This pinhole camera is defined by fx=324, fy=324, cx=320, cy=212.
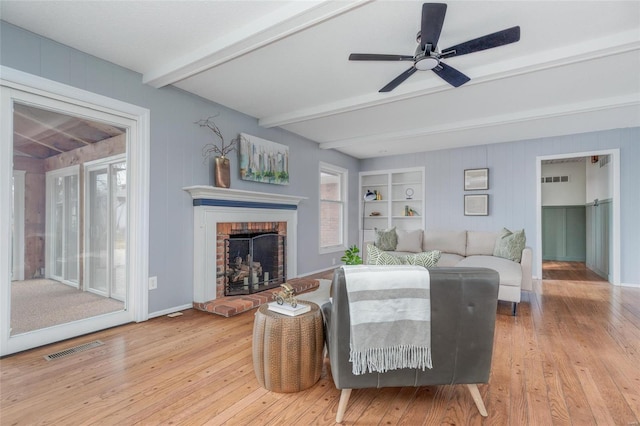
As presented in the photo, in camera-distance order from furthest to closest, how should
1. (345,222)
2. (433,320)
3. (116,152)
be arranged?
(345,222) → (116,152) → (433,320)

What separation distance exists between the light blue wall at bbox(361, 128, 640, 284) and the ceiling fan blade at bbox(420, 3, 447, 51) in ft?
14.9

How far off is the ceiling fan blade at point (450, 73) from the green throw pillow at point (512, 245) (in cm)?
264

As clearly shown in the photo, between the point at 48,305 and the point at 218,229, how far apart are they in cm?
169

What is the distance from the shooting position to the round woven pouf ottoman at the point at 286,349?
1.92 metres

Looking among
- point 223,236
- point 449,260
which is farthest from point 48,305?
point 449,260

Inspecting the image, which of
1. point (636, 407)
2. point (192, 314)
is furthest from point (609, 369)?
point (192, 314)

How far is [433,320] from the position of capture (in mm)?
1621

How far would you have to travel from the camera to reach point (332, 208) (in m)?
6.78

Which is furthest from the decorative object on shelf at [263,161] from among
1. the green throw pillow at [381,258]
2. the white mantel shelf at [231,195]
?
the green throw pillow at [381,258]

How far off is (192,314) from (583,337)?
3761 millimetres

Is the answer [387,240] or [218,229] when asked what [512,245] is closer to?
[387,240]

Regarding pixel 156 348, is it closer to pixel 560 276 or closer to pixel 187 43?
pixel 187 43

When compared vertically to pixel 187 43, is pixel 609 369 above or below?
below

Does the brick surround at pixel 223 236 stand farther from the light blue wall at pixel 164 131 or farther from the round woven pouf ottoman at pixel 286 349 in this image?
the round woven pouf ottoman at pixel 286 349
